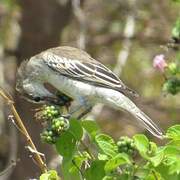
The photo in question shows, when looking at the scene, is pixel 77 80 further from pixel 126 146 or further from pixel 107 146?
pixel 126 146

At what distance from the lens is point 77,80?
511cm

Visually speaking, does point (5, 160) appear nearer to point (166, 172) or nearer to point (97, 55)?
point (97, 55)

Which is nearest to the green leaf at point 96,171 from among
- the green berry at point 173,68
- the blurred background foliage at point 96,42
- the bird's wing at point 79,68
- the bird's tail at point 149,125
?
the bird's tail at point 149,125

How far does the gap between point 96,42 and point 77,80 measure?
445 centimetres

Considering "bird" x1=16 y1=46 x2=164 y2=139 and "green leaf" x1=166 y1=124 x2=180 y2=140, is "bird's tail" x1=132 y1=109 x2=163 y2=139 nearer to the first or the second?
"bird" x1=16 y1=46 x2=164 y2=139

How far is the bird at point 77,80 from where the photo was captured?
471 cm

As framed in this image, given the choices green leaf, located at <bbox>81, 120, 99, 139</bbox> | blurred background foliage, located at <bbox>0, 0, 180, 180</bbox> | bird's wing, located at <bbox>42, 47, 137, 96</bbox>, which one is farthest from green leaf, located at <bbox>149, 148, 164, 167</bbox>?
blurred background foliage, located at <bbox>0, 0, 180, 180</bbox>

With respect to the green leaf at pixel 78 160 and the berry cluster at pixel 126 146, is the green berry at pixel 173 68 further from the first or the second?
the berry cluster at pixel 126 146

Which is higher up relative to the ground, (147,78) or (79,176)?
(79,176)

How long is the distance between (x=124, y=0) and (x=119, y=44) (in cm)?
56

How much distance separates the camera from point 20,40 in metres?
9.40

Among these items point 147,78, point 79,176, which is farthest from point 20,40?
point 79,176

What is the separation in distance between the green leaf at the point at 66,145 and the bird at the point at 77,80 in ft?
3.33

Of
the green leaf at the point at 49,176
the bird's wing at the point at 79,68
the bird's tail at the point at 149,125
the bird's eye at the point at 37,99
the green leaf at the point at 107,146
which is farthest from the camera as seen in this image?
the bird's wing at the point at 79,68
